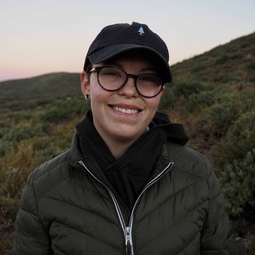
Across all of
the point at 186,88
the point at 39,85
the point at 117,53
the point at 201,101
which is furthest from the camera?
the point at 39,85

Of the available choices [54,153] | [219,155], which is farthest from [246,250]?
[54,153]

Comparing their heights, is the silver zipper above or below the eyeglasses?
below

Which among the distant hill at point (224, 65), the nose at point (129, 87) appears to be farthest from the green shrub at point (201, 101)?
the nose at point (129, 87)

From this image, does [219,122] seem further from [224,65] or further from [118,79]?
[224,65]

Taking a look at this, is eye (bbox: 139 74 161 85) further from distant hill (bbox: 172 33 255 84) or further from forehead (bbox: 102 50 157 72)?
distant hill (bbox: 172 33 255 84)

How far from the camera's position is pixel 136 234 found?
1534 mm

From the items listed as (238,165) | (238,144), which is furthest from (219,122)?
(238,165)

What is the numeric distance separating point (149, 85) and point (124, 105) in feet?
0.61

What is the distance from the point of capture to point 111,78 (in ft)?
4.97

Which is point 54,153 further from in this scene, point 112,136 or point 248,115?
point 112,136

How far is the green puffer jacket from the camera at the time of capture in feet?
5.07

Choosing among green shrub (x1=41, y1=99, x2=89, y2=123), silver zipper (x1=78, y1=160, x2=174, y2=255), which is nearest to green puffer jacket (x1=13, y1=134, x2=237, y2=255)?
silver zipper (x1=78, y1=160, x2=174, y2=255)

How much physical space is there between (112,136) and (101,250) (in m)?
0.65

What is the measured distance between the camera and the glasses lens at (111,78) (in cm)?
150
